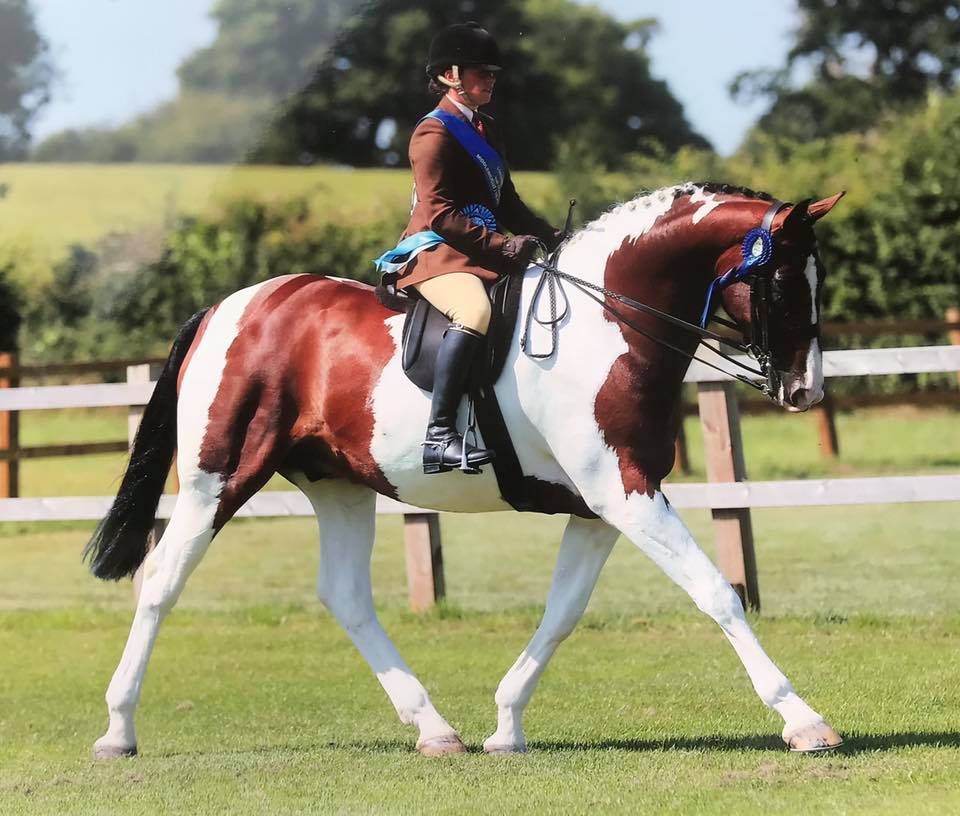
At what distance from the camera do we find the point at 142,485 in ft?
22.6

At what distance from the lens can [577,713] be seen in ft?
22.7

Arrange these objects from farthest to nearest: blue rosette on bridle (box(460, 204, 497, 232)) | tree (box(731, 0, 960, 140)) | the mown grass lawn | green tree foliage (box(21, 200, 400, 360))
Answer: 1. tree (box(731, 0, 960, 140))
2. green tree foliage (box(21, 200, 400, 360))
3. blue rosette on bridle (box(460, 204, 497, 232))
4. the mown grass lawn

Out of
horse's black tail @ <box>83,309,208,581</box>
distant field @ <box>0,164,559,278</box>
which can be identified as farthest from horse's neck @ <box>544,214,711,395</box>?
distant field @ <box>0,164,559,278</box>

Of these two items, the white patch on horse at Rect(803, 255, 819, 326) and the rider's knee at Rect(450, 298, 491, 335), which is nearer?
the white patch on horse at Rect(803, 255, 819, 326)

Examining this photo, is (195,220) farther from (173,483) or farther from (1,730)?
(1,730)

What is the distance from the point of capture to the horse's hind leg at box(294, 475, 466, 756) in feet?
20.2

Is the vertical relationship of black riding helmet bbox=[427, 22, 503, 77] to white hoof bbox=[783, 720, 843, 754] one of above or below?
above

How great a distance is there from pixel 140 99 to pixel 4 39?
3147mm

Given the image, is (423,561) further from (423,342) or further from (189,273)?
(189,273)

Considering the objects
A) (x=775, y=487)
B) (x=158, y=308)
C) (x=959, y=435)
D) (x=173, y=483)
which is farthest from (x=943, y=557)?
(x=158, y=308)

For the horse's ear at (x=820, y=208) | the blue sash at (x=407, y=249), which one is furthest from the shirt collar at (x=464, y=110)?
the horse's ear at (x=820, y=208)

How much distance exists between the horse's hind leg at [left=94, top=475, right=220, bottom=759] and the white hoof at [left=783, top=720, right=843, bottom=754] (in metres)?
2.50

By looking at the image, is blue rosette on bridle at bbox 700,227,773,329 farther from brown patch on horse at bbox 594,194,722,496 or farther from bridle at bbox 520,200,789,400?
brown patch on horse at bbox 594,194,722,496

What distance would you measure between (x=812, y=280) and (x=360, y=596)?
2.30 m
